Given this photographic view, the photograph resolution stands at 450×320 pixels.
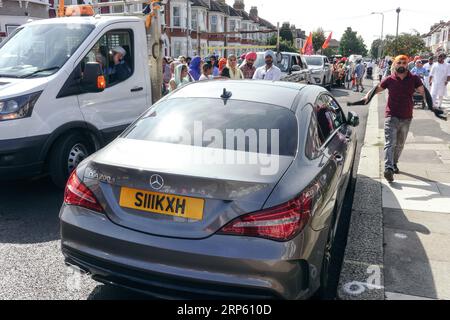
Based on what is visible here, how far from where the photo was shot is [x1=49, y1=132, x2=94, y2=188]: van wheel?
5242mm

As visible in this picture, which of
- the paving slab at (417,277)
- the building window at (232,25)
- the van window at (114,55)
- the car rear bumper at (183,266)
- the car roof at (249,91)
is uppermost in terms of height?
the building window at (232,25)

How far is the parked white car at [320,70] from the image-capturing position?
833 inches

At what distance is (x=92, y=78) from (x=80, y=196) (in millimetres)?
2989

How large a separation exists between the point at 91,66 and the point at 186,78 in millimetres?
4244

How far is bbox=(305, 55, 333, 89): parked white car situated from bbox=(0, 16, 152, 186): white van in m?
15.8

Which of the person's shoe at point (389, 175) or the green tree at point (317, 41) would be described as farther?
the green tree at point (317, 41)

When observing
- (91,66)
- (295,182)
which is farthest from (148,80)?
(295,182)

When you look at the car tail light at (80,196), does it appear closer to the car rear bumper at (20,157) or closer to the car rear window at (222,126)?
the car rear window at (222,126)

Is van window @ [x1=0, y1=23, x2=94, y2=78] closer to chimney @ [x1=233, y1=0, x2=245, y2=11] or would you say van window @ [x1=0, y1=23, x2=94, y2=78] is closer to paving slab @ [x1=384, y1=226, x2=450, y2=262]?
paving slab @ [x1=384, y1=226, x2=450, y2=262]

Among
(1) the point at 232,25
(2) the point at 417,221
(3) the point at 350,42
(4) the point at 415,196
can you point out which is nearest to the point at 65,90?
(2) the point at 417,221

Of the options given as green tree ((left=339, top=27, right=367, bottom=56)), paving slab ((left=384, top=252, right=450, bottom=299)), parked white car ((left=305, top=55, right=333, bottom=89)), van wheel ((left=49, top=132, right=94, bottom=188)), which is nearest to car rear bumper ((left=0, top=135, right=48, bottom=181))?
van wheel ((left=49, top=132, right=94, bottom=188))

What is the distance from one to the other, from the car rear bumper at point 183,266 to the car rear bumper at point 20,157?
2503mm

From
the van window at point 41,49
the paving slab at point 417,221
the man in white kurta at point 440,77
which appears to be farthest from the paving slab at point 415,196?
the man in white kurta at point 440,77
